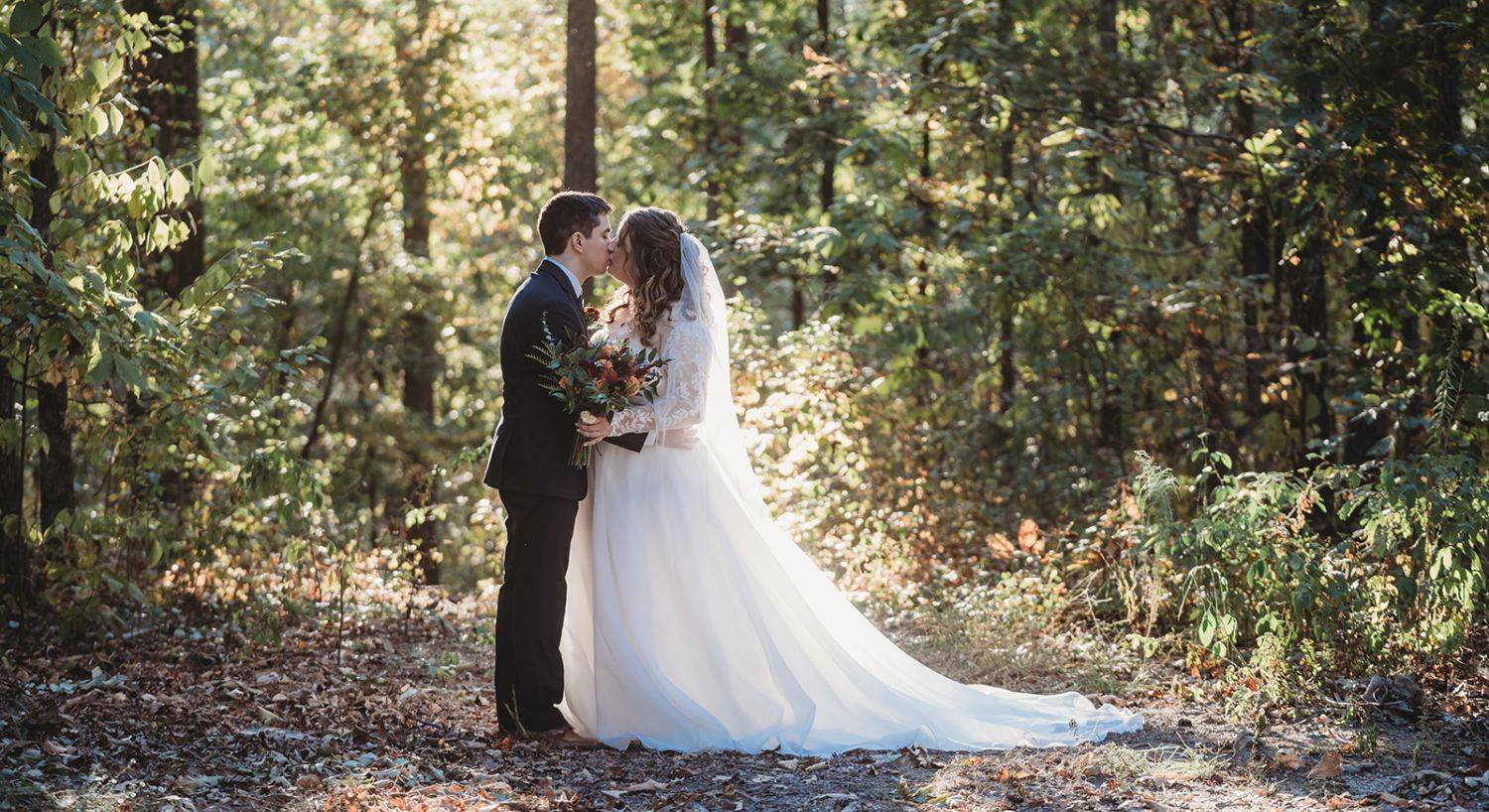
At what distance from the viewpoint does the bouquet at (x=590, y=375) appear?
5.14 m

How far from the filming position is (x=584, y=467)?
18.2 ft

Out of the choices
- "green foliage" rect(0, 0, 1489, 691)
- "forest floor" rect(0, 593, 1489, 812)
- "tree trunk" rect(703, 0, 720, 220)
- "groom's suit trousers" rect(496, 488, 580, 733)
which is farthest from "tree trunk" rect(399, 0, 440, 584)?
"groom's suit trousers" rect(496, 488, 580, 733)

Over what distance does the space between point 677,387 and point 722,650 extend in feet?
4.00

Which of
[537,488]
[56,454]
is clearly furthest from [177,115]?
[537,488]

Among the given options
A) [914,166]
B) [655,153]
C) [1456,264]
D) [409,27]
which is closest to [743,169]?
[655,153]

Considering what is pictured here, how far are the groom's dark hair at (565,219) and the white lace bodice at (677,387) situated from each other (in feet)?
1.78

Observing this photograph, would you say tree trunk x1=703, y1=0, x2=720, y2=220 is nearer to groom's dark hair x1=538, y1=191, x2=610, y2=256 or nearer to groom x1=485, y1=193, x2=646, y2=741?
groom's dark hair x1=538, y1=191, x2=610, y2=256

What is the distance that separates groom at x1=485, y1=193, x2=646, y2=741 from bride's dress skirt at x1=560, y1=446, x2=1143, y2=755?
0.67 ft

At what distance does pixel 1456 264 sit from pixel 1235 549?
218cm

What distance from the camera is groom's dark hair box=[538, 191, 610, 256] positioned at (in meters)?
5.52

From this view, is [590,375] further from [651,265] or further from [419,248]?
[419,248]

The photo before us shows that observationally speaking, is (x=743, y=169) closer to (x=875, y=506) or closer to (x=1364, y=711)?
(x=875, y=506)

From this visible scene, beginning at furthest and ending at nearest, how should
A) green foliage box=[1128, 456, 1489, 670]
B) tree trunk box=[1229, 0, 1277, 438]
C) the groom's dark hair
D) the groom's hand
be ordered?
tree trunk box=[1229, 0, 1277, 438]
the groom's dark hair
green foliage box=[1128, 456, 1489, 670]
the groom's hand

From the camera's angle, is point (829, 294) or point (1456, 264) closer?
point (1456, 264)
